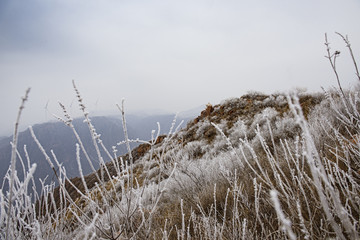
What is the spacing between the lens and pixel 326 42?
120 cm

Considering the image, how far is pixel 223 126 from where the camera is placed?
28.2 ft

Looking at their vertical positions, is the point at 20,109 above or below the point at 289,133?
above

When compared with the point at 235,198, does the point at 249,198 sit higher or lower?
lower

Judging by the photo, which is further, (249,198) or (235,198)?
(249,198)

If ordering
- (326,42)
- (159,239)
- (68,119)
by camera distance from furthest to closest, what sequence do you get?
1. (159,239)
2. (326,42)
3. (68,119)

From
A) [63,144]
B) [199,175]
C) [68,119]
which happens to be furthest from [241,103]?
[63,144]

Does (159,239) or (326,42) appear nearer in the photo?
(326,42)

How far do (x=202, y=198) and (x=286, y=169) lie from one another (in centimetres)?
103

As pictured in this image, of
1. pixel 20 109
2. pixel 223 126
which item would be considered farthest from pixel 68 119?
pixel 223 126

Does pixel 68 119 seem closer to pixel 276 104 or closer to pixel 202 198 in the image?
pixel 202 198

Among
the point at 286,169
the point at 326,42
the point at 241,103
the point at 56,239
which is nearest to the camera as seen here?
the point at 326,42

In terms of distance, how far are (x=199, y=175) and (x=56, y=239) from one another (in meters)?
2.31

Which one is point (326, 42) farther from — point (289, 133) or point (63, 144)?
point (63, 144)

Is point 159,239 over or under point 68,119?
under
